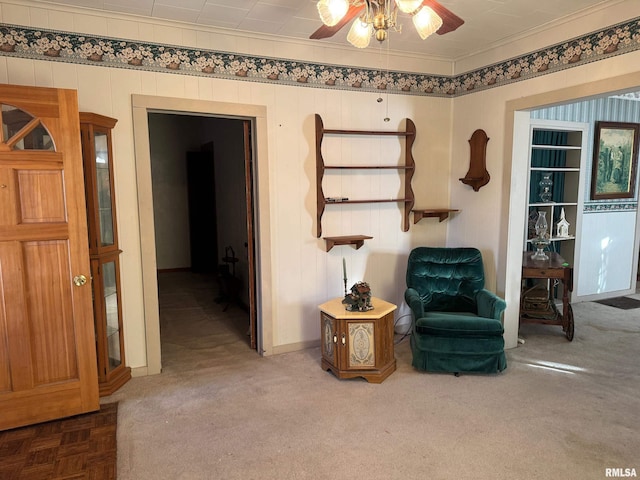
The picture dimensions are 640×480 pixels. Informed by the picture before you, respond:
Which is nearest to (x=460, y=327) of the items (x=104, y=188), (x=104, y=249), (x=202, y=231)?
(x=104, y=249)

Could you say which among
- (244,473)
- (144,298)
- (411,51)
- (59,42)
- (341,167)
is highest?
(411,51)

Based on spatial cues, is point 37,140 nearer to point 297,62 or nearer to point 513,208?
point 297,62

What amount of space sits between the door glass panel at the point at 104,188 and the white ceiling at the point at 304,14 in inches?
37.3

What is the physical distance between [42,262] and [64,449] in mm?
1108

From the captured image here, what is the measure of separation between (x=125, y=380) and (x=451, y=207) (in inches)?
135

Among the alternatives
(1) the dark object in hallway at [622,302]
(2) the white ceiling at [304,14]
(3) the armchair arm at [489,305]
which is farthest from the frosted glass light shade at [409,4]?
(1) the dark object in hallway at [622,302]

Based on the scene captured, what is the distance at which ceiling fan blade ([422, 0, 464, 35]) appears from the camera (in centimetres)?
211

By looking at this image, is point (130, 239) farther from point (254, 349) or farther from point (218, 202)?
point (218, 202)

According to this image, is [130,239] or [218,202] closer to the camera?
[130,239]

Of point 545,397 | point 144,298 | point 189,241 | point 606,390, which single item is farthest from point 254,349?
point 189,241

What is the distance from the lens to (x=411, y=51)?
4.13m

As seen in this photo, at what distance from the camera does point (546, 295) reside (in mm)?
4480

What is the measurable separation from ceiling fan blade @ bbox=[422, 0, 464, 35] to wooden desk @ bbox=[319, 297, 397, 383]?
1.98 meters
